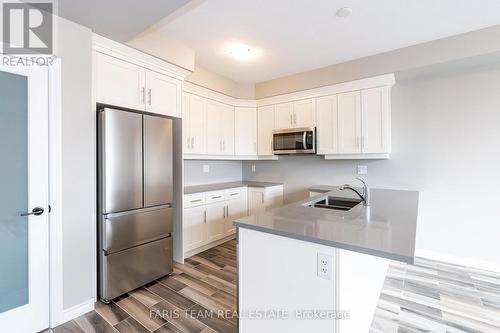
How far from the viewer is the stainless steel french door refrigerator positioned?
7.30ft

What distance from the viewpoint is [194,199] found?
3.29 m

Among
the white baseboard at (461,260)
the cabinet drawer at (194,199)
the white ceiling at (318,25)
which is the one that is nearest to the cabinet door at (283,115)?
the white ceiling at (318,25)

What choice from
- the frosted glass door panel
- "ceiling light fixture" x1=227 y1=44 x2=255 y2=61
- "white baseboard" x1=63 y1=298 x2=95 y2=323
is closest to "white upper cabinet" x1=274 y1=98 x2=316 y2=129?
"ceiling light fixture" x1=227 y1=44 x2=255 y2=61

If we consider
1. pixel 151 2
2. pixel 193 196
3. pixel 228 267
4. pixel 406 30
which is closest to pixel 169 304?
pixel 228 267

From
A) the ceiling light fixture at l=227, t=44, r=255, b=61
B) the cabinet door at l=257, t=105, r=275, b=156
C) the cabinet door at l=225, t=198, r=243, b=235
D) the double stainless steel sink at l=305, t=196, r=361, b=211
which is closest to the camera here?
the double stainless steel sink at l=305, t=196, r=361, b=211

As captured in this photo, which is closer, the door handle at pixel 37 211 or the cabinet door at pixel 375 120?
the door handle at pixel 37 211

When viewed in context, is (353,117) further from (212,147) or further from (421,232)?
(212,147)

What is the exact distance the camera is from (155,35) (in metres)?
2.61

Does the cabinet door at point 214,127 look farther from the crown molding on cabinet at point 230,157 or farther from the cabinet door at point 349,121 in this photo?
the cabinet door at point 349,121

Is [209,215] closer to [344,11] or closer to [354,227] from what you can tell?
[354,227]

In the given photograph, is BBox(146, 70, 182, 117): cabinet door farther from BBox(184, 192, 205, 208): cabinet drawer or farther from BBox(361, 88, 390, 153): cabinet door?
BBox(361, 88, 390, 153): cabinet door

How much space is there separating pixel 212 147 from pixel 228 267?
1832 millimetres

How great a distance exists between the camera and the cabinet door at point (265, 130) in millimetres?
4258

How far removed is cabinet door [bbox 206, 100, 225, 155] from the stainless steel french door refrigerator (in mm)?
1024
